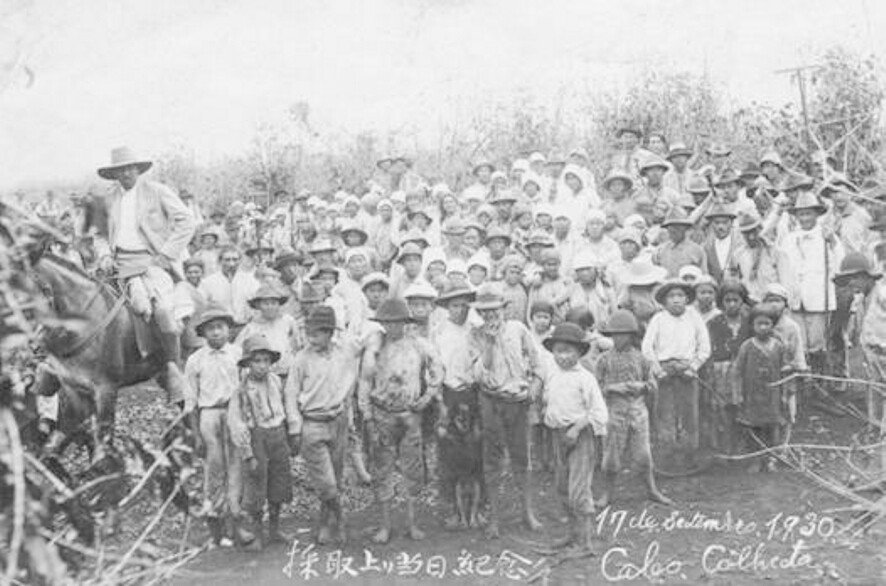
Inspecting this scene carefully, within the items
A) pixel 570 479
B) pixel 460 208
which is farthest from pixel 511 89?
pixel 570 479

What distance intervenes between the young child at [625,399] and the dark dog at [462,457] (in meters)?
1.00

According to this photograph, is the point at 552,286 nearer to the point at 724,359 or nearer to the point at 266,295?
the point at 724,359

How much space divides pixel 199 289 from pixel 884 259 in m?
6.50

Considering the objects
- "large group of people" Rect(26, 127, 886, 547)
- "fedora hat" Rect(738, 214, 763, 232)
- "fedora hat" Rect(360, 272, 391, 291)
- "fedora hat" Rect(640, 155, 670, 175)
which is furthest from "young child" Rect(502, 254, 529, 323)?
"fedora hat" Rect(640, 155, 670, 175)

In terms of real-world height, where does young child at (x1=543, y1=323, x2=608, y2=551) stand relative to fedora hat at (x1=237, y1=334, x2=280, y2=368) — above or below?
below

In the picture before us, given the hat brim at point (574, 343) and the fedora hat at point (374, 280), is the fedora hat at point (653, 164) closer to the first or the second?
the fedora hat at point (374, 280)

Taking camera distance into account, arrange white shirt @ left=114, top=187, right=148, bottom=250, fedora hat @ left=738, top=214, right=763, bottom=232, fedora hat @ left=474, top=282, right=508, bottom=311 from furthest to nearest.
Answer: fedora hat @ left=738, top=214, right=763, bottom=232 → white shirt @ left=114, top=187, right=148, bottom=250 → fedora hat @ left=474, top=282, right=508, bottom=311

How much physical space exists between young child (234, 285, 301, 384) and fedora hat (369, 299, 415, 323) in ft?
3.61

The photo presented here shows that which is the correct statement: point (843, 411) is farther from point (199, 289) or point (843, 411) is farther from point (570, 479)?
point (199, 289)

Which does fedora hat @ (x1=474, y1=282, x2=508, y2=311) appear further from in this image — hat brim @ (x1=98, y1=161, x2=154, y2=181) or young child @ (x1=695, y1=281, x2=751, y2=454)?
hat brim @ (x1=98, y1=161, x2=154, y2=181)

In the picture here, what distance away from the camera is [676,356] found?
8.17 m

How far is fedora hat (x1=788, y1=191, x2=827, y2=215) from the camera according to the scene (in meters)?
9.28

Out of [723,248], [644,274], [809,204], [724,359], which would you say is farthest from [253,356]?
[809,204]

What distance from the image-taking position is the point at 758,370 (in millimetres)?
8266
